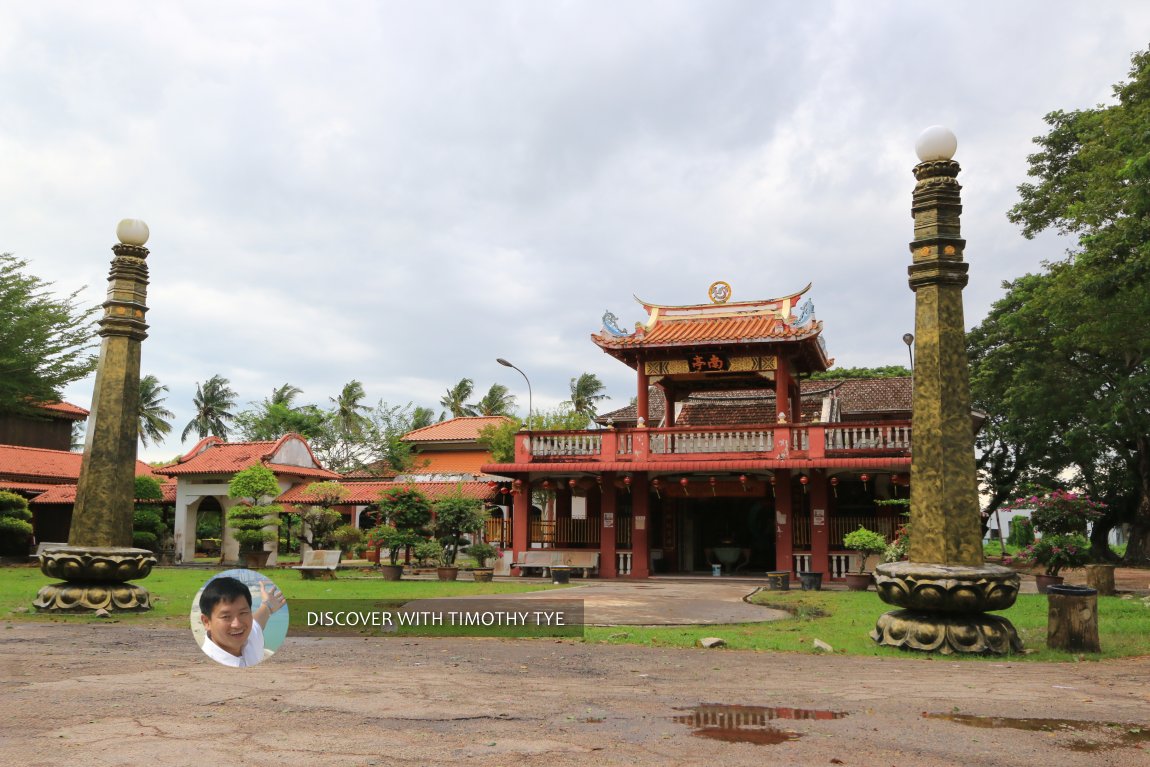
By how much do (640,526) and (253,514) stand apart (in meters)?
10.9

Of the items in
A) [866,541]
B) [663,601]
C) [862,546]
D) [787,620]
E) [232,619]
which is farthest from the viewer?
[862,546]

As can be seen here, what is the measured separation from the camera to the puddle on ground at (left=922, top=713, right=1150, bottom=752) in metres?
4.38

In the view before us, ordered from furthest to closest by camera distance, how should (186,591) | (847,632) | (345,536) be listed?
(345,536) < (186,591) < (847,632)

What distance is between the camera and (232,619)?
13.4 feet

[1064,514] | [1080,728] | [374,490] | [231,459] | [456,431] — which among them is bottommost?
[1080,728]

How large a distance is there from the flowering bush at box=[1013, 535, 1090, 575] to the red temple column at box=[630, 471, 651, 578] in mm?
8795

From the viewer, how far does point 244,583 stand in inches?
162

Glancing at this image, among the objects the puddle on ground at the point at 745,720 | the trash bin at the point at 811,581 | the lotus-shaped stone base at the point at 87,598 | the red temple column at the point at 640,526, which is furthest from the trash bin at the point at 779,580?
the puddle on ground at the point at 745,720

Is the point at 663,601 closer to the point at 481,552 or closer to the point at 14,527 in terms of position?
the point at 481,552

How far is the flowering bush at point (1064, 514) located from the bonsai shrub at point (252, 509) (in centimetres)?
1873

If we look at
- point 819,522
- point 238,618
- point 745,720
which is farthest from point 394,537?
point 238,618

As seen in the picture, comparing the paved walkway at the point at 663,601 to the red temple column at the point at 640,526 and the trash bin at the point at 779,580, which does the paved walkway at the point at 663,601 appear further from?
the red temple column at the point at 640,526

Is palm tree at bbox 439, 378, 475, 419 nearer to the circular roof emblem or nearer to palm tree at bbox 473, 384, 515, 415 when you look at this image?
palm tree at bbox 473, 384, 515, 415

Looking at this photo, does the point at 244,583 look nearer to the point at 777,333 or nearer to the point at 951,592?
the point at 951,592
